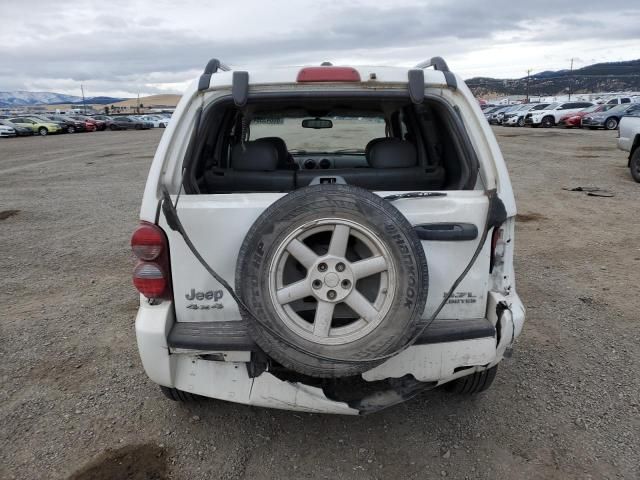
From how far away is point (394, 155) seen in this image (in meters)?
3.42

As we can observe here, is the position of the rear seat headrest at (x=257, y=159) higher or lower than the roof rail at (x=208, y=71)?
lower

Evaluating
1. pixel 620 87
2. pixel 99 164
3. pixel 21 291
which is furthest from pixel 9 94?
pixel 21 291

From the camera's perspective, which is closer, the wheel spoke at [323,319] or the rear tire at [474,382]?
the wheel spoke at [323,319]

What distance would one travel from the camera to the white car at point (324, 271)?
7.30 feet

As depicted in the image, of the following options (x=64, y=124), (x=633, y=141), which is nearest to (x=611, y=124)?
(x=633, y=141)

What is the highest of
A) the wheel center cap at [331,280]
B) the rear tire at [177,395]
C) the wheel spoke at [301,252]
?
the wheel spoke at [301,252]

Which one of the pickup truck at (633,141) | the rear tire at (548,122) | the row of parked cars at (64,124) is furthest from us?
the row of parked cars at (64,124)

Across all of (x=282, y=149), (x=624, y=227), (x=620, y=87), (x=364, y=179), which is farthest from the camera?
(x=620, y=87)

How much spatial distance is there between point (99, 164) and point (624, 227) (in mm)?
15082

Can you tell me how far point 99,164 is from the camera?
16.6m

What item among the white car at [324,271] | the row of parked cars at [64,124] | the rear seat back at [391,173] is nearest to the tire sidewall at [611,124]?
the rear seat back at [391,173]

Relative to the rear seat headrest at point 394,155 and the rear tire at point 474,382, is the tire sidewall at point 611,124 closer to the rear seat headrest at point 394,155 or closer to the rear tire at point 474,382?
the rear seat headrest at point 394,155

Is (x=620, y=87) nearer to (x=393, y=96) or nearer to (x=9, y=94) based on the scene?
(x=393, y=96)

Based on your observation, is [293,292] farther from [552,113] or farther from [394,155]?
[552,113]
